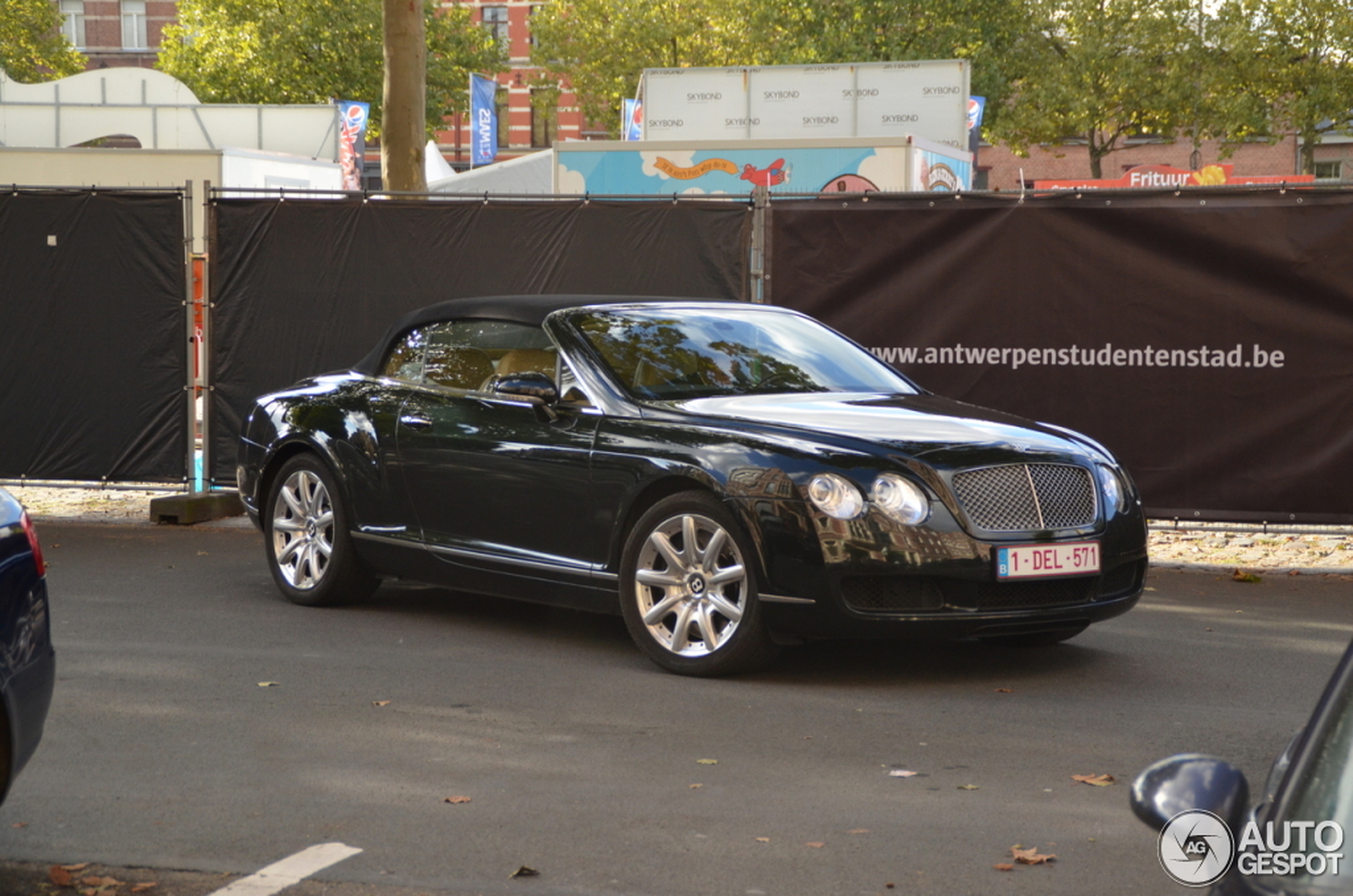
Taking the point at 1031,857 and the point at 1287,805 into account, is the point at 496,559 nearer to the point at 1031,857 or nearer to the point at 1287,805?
the point at 1031,857

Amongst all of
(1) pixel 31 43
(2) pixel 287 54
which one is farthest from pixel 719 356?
(1) pixel 31 43

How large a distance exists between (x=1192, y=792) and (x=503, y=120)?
68255 mm

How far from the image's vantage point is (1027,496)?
6363mm

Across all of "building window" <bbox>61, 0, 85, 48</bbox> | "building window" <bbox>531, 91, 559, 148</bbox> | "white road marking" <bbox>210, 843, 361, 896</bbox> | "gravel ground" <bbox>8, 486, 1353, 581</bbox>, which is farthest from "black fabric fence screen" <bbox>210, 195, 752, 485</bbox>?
"building window" <bbox>61, 0, 85, 48</bbox>

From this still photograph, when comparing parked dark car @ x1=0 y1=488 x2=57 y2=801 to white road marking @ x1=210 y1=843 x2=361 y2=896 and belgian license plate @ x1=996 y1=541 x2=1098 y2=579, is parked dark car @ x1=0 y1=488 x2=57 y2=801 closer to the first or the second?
white road marking @ x1=210 y1=843 x2=361 y2=896

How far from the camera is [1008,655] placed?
7105 millimetres

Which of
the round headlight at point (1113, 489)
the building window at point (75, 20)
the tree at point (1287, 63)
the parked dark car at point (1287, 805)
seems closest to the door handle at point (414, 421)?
the round headlight at point (1113, 489)

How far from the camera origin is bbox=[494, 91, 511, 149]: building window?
6844 centimetres

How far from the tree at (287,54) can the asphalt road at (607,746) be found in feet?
132

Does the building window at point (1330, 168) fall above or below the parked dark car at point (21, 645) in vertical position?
above

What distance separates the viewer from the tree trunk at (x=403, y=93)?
1555 cm

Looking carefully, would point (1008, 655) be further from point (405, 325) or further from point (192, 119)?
point (192, 119)

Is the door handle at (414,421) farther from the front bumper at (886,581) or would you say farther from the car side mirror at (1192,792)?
the car side mirror at (1192,792)

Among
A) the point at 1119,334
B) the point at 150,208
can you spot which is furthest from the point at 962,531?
the point at 150,208
